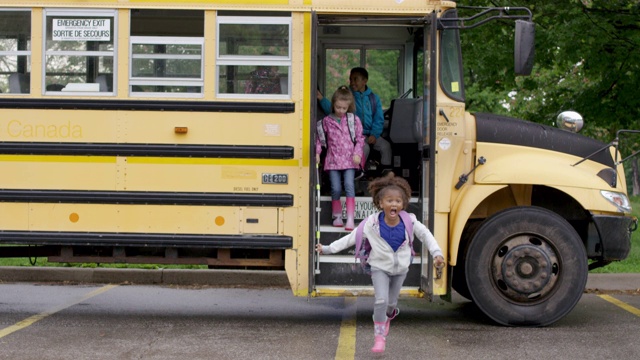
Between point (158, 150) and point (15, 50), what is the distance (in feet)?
4.22

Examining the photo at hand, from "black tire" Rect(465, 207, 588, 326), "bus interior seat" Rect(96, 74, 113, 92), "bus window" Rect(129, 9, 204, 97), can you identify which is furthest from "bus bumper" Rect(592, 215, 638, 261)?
"bus interior seat" Rect(96, 74, 113, 92)

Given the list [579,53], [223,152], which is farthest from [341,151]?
[579,53]

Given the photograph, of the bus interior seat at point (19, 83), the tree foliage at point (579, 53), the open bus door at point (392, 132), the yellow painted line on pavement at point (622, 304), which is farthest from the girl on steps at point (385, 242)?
the tree foliage at point (579, 53)

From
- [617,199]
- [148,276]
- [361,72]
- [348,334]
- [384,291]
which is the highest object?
[361,72]

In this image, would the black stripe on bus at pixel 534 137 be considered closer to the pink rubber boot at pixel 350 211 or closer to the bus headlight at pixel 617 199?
the bus headlight at pixel 617 199

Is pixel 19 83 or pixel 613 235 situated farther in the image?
pixel 613 235

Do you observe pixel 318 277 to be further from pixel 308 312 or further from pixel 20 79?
pixel 20 79

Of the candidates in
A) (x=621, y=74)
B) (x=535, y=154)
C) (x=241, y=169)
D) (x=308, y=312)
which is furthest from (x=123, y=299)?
(x=621, y=74)

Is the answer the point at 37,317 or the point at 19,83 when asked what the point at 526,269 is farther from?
the point at 19,83

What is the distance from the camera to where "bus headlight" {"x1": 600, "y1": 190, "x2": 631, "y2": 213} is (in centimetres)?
761

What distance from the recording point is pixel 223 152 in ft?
24.2

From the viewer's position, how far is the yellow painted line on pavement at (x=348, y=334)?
255 inches

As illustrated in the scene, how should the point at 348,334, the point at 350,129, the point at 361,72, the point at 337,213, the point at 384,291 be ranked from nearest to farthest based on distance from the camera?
the point at 384,291 → the point at 348,334 → the point at 337,213 → the point at 350,129 → the point at 361,72

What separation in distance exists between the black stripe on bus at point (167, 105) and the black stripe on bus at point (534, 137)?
4.91ft
